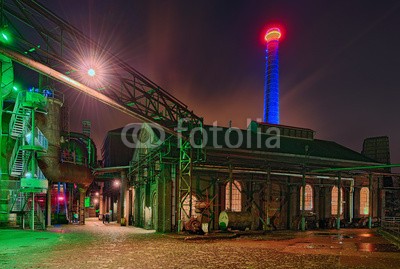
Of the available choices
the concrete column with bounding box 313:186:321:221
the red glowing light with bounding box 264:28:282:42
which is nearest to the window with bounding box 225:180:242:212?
the concrete column with bounding box 313:186:321:221

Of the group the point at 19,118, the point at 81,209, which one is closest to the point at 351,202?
the point at 81,209

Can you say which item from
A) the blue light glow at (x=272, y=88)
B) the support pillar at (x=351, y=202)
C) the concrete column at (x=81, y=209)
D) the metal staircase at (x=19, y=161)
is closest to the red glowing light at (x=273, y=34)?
the blue light glow at (x=272, y=88)

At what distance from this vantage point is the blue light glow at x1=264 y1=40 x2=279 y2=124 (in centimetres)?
5903

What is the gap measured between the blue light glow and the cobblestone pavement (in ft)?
127

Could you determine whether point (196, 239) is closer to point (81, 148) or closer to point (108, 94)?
point (108, 94)

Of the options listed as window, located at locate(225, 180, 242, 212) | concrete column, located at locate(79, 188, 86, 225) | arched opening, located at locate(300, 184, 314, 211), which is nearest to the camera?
window, located at locate(225, 180, 242, 212)

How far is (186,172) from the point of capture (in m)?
26.5

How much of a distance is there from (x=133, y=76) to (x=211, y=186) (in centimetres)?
1224

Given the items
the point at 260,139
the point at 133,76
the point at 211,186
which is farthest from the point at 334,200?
the point at 133,76

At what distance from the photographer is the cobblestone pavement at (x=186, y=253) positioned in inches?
535

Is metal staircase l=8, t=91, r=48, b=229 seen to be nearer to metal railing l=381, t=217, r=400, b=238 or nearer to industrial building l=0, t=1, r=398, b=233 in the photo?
industrial building l=0, t=1, r=398, b=233

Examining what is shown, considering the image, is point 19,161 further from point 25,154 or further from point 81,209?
point 81,209

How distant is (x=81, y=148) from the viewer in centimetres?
3962

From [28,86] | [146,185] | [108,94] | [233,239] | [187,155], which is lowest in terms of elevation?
[233,239]
